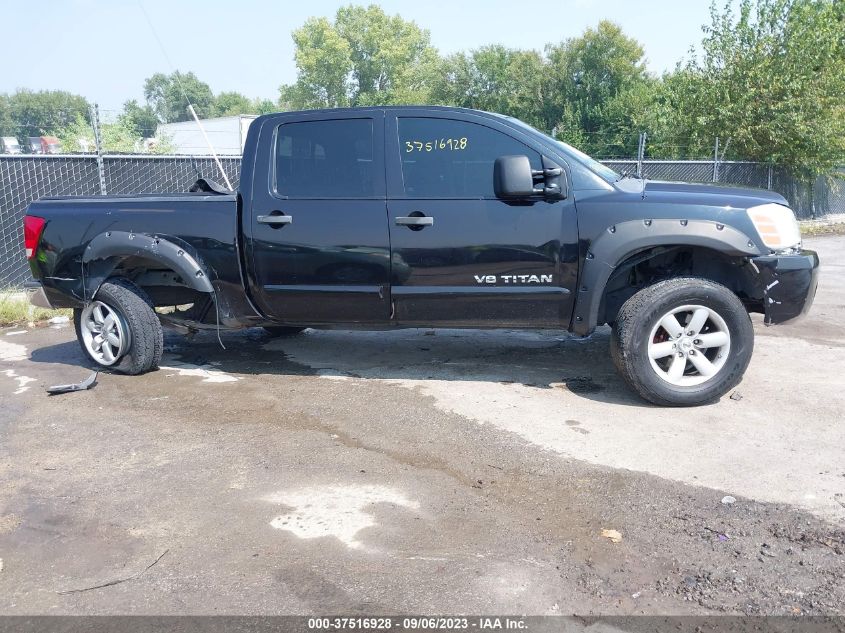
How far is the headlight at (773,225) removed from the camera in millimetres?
4844

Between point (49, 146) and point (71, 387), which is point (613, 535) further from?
point (49, 146)

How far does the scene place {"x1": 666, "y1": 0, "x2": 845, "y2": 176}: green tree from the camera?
20.5 m

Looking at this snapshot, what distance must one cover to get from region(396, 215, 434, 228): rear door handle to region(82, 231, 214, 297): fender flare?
1504 millimetres

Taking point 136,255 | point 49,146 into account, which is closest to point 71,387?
point 136,255

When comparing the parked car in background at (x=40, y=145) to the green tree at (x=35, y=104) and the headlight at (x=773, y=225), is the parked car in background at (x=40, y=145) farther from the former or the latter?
the green tree at (x=35, y=104)

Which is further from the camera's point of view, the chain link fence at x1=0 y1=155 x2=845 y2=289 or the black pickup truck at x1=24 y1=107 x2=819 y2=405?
the chain link fence at x1=0 y1=155 x2=845 y2=289

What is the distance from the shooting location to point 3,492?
390 cm

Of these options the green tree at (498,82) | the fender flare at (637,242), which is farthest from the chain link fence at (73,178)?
the green tree at (498,82)

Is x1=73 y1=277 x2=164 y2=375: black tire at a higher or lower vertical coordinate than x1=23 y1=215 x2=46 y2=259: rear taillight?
lower

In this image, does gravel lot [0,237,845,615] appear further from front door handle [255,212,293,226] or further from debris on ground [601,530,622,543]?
front door handle [255,212,293,226]

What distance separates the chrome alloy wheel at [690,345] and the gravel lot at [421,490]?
0.24m

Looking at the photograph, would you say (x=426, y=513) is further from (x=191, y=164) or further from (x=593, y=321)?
(x=191, y=164)

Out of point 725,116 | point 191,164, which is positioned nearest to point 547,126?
point 725,116

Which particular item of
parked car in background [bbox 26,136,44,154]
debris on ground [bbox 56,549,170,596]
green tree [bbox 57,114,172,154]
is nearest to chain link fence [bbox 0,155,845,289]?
parked car in background [bbox 26,136,44,154]
